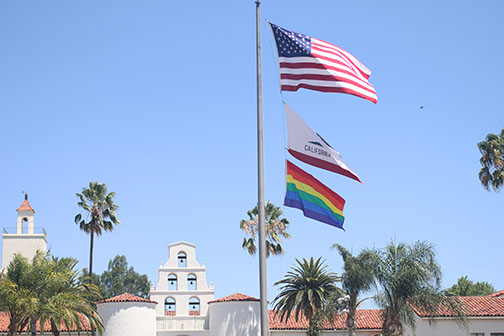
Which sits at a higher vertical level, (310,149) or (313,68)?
(313,68)

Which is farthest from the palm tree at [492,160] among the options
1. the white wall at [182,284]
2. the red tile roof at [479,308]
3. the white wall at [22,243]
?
the white wall at [22,243]

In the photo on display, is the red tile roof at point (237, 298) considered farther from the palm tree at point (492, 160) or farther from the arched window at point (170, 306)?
the palm tree at point (492, 160)

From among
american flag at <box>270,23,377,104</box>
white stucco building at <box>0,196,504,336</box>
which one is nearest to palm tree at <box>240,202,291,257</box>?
white stucco building at <box>0,196,504,336</box>

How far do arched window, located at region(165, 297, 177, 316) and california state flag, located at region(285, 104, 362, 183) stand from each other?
131 feet

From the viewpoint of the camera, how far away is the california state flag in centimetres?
1697

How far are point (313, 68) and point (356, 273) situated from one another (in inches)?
1046

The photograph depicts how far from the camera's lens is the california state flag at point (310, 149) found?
17.0 meters

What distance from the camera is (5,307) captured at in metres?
39.5

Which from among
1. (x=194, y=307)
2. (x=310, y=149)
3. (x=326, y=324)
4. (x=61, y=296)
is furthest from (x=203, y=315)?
(x=310, y=149)

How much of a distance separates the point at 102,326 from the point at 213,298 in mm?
8974

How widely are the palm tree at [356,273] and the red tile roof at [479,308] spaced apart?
714cm

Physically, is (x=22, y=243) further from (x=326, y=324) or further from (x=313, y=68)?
(x=313, y=68)

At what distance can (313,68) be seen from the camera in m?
17.5

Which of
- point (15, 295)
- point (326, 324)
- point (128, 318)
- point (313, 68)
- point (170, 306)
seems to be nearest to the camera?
point (313, 68)
